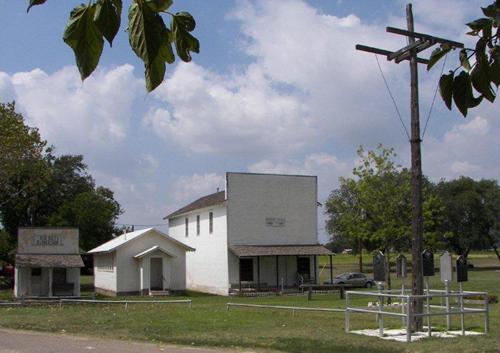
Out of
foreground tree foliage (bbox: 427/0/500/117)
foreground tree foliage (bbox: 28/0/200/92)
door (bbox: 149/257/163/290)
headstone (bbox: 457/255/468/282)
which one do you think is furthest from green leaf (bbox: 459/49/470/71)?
door (bbox: 149/257/163/290)

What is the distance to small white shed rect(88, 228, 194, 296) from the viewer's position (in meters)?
42.4

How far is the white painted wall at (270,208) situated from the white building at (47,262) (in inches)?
409

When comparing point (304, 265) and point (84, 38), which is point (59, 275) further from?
point (84, 38)

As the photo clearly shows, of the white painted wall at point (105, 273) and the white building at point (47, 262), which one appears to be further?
the white painted wall at point (105, 273)

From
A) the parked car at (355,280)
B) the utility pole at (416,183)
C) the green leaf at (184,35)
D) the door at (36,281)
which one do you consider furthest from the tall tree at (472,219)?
the green leaf at (184,35)

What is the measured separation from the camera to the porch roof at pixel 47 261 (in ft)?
121

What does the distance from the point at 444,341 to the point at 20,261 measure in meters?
29.0

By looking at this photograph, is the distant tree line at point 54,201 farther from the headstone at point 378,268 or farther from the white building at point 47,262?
the headstone at point 378,268

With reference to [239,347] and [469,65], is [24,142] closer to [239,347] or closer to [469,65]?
[239,347]

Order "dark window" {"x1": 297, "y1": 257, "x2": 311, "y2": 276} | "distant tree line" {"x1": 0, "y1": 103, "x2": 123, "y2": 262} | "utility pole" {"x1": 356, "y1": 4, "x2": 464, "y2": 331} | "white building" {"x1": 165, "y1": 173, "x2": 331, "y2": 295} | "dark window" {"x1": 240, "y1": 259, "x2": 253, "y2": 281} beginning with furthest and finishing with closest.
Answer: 1. "dark window" {"x1": 297, "y1": 257, "x2": 311, "y2": 276}
2. "dark window" {"x1": 240, "y1": 259, "x2": 253, "y2": 281}
3. "white building" {"x1": 165, "y1": 173, "x2": 331, "y2": 295}
4. "distant tree line" {"x1": 0, "y1": 103, "x2": 123, "y2": 262}
5. "utility pole" {"x1": 356, "y1": 4, "x2": 464, "y2": 331}

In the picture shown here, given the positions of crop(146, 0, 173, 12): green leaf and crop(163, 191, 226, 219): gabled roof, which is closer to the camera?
crop(146, 0, 173, 12): green leaf

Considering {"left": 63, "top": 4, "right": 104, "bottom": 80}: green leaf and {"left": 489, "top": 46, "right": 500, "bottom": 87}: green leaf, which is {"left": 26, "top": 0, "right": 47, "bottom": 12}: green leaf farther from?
{"left": 489, "top": 46, "right": 500, "bottom": 87}: green leaf

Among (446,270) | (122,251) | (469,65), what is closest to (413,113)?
(446,270)

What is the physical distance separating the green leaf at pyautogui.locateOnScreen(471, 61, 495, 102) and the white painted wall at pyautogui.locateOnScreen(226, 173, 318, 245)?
41268 millimetres
